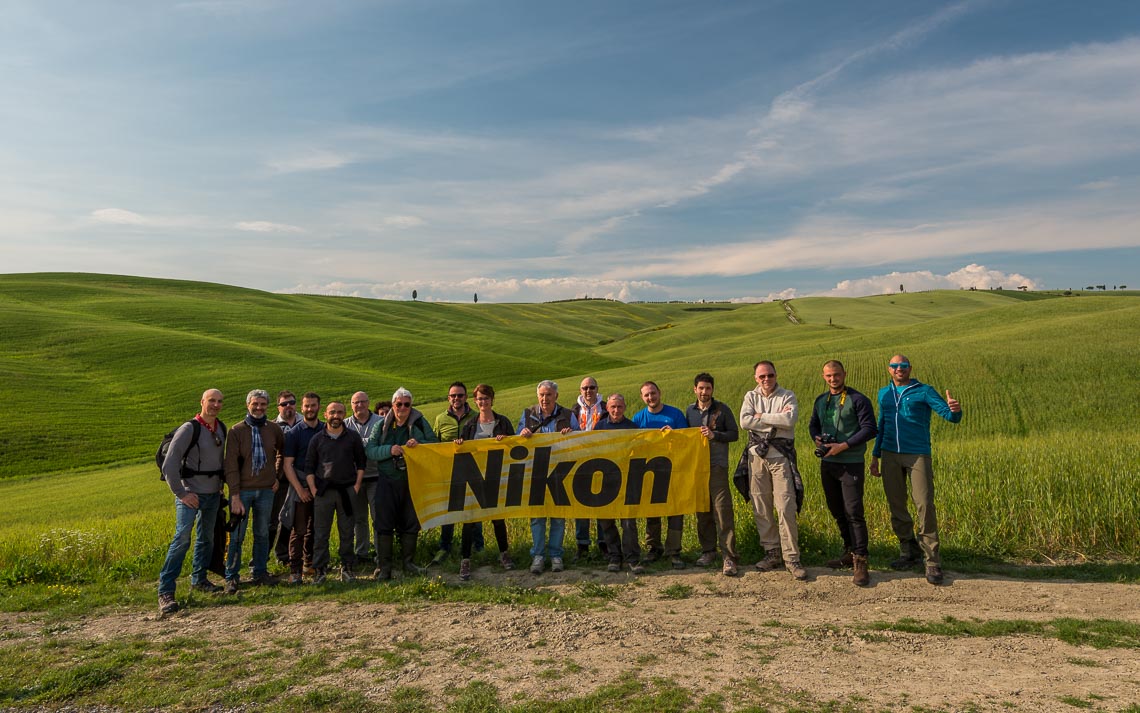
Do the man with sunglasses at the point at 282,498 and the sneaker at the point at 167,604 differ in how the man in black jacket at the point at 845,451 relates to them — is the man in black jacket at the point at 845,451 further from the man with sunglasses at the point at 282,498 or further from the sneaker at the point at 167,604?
the sneaker at the point at 167,604

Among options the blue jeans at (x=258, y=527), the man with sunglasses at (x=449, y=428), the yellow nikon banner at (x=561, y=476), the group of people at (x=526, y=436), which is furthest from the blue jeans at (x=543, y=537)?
the blue jeans at (x=258, y=527)

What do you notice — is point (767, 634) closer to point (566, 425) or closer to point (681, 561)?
point (681, 561)

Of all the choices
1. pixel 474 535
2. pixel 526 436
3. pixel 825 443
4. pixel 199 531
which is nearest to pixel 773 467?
pixel 825 443

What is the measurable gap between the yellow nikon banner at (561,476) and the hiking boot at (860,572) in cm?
211

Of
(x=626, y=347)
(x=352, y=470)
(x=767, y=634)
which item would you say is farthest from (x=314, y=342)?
(x=767, y=634)

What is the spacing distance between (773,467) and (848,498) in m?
1.02

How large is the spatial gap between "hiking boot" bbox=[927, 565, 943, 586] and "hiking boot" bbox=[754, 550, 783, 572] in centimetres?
175

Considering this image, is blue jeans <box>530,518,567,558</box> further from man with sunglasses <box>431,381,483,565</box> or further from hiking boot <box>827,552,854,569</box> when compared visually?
hiking boot <box>827,552,854,569</box>

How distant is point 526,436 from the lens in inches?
361

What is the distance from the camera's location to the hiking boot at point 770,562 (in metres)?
8.24

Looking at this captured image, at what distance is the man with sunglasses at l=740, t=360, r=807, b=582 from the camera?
8156 mm

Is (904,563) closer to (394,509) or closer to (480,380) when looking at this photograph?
(394,509)

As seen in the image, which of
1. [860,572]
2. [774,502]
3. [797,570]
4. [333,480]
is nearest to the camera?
[860,572]

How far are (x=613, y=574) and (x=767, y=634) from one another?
265cm
